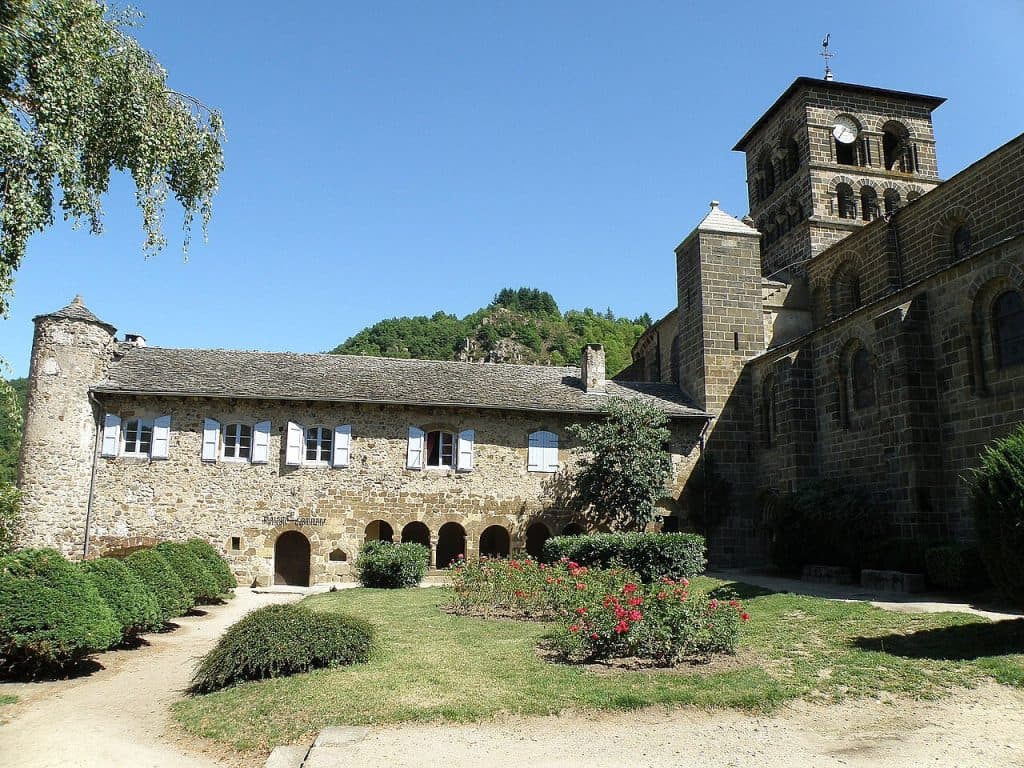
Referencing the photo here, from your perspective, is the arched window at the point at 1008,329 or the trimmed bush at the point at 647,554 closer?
the arched window at the point at 1008,329

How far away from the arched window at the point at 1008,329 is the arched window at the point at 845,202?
18218 mm

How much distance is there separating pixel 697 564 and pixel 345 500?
9686mm

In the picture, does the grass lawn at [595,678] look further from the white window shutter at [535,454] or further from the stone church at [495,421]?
the white window shutter at [535,454]

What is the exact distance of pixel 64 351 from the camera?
782 inches

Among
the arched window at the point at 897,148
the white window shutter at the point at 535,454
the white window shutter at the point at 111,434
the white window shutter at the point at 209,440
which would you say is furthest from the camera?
the arched window at the point at 897,148

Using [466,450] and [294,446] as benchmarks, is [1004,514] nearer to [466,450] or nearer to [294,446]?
[466,450]

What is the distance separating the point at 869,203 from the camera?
3158cm

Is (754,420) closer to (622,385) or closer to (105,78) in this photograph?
(622,385)

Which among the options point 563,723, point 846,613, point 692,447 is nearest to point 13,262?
point 563,723

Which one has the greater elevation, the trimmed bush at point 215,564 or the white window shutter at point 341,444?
the white window shutter at point 341,444

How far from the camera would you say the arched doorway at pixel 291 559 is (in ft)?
70.2

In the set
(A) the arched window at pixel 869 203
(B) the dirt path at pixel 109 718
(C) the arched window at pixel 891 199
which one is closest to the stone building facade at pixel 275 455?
(B) the dirt path at pixel 109 718

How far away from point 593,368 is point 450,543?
769 centimetres

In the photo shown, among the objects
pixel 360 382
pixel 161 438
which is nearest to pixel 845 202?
pixel 360 382
